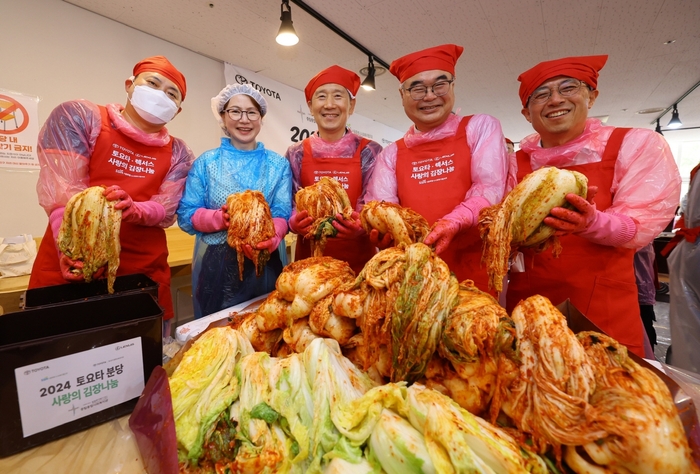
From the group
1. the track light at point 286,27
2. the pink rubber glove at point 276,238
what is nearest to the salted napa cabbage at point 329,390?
the pink rubber glove at point 276,238

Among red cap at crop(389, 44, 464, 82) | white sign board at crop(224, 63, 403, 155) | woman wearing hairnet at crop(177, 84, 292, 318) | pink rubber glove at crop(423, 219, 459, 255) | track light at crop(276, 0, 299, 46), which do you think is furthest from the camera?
white sign board at crop(224, 63, 403, 155)

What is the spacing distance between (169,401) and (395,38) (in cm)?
633

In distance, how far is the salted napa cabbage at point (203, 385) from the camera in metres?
1.16

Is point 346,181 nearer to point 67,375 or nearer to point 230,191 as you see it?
point 230,191

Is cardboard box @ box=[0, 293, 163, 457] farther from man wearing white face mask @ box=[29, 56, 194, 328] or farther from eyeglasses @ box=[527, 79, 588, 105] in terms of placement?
eyeglasses @ box=[527, 79, 588, 105]

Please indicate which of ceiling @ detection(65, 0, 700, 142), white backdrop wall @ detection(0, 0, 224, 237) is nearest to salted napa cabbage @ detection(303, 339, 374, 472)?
ceiling @ detection(65, 0, 700, 142)

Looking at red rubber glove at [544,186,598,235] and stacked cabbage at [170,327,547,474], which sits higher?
red rubber glove at [544,186,598,235]

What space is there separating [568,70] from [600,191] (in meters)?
0.87

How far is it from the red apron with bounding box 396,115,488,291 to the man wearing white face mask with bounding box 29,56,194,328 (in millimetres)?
2248

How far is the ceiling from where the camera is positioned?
4691mm

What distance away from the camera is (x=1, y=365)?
1.15 metres

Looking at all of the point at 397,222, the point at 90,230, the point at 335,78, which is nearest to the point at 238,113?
the point at 335,78

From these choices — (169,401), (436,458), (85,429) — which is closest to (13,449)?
(85,429)

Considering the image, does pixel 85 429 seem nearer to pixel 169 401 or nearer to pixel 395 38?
pixel 169 401
